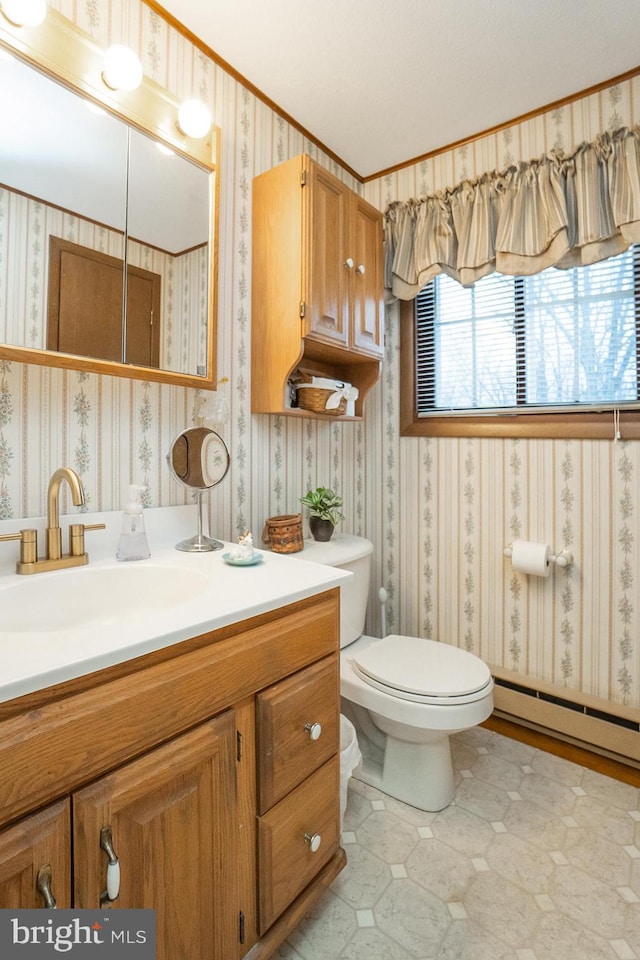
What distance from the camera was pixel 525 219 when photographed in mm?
1754

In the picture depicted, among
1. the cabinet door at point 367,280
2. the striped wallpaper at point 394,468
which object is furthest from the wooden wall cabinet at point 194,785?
the cabinet door at point 367,280

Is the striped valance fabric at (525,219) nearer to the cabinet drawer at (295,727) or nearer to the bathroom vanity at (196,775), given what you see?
the bathroom vanity at (196,775)

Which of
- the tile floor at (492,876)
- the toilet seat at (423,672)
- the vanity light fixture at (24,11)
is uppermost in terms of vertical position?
the vanity light fixture at (24,11)

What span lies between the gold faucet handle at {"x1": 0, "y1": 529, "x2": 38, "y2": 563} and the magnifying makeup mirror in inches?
14.0

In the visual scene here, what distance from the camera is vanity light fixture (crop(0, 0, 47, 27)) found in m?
0.99

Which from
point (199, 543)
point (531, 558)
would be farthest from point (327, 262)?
point (531, 558)

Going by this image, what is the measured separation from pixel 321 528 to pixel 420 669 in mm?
620

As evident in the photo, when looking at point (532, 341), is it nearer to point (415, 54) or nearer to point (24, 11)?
point (415, 54)

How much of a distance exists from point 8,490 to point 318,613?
79 cm

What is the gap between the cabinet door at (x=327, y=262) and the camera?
160 centimetres

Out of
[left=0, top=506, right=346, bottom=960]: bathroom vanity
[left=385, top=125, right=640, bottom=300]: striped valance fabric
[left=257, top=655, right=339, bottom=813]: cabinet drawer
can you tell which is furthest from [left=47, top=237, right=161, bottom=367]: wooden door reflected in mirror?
[left=385, top=125, right=640, bottom=300]: striped valance fabric

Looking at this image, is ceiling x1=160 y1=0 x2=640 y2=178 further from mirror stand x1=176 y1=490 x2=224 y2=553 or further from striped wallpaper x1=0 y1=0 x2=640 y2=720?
mirror stand x1=176 y1=490 x2=224 y2=553

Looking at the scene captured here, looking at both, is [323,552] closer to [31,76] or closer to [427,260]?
[427,260]

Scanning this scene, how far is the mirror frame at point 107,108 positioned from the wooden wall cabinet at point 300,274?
246 millimetres
